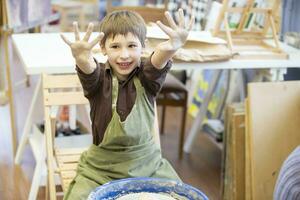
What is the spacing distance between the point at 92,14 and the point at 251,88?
11.6ft

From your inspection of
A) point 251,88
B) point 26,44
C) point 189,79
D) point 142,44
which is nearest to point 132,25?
point 142,44

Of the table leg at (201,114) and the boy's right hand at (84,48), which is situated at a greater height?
the boy's right hand at (84,48)

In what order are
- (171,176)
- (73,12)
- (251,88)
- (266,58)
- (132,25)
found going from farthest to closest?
(73,12) < (266,58) < (251,88) < (171,176) < (132,25)

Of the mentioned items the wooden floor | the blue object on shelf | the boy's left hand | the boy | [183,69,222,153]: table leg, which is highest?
the boy's left hand

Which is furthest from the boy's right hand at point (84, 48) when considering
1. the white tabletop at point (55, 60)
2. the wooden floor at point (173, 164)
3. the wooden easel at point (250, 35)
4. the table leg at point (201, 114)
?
the table leg at point (201, 114)

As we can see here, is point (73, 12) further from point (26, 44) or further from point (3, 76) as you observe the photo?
point (26, 44)

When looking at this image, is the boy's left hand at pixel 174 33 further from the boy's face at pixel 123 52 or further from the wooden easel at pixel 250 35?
the wooden easel at pixel 250 35

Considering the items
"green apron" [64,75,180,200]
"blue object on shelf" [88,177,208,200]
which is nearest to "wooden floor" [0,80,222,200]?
"green apron" [64,75,180,200]

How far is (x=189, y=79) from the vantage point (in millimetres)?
4219

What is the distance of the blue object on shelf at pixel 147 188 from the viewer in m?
1.72

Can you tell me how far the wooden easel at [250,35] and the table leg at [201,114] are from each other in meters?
0.43

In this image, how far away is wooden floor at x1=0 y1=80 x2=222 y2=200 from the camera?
2.85 meters

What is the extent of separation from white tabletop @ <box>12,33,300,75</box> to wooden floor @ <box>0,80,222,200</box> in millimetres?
777

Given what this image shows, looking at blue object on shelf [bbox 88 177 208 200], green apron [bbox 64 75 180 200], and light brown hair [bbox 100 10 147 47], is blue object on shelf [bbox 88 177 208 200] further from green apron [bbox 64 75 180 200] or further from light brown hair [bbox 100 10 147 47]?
light brown hair [bbox 100 10 147 47]
